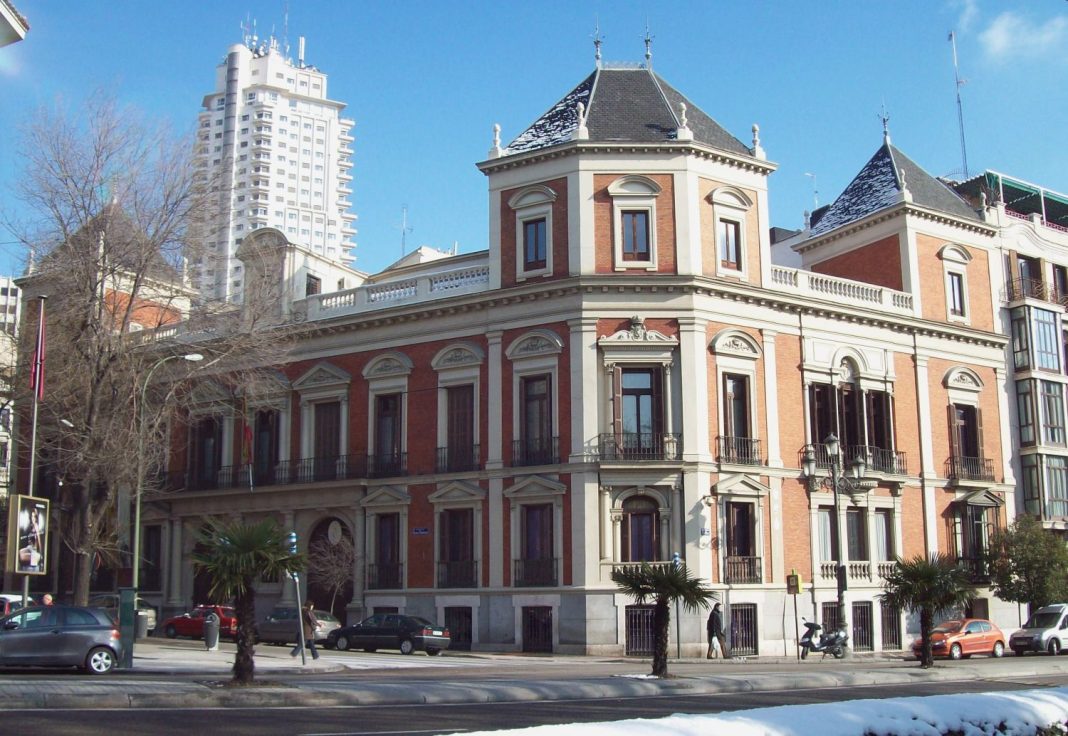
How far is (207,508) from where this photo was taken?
143ft

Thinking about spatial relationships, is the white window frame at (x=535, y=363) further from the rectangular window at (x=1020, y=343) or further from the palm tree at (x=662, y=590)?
the rectangular window at (x=1020, y=343)

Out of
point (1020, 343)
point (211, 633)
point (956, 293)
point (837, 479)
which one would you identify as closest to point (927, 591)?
point (837, 479)

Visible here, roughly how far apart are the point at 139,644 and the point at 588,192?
61.3 ft

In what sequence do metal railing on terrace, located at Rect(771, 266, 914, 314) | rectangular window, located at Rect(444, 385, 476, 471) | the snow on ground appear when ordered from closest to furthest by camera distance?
the snow on ground, rectangular window, located at Rect(444, 385, 476, 471), metal railing on terrace, located at Rect(771, 266, 914, 314)

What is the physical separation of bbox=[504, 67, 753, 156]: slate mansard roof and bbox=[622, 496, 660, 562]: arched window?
36.9ft

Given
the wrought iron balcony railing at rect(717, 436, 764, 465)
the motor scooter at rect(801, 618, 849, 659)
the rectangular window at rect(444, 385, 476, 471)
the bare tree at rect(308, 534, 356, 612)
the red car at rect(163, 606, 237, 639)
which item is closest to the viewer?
the motor scooter at rect(801, 618, 849, 659)

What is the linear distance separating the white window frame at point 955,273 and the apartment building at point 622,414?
0.15 m

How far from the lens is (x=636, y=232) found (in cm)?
3747

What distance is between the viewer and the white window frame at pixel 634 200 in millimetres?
37250

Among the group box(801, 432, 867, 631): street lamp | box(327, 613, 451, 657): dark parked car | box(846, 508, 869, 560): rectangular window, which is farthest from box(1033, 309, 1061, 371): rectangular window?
box(327, 613, 451, 657): dark parked car

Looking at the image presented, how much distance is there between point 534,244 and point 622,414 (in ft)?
20.7

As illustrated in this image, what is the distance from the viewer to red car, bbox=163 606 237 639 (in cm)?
3791

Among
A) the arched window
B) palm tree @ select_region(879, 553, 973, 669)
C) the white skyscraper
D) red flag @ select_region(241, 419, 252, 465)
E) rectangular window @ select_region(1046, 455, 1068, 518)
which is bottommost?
palm tree @ select_region(879, 553, 973, 669)

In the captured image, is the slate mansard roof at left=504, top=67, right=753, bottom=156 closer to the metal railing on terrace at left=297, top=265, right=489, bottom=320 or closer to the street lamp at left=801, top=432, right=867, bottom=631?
the metal railing on terrace at left=297, top=265, right=489, bottom=320
